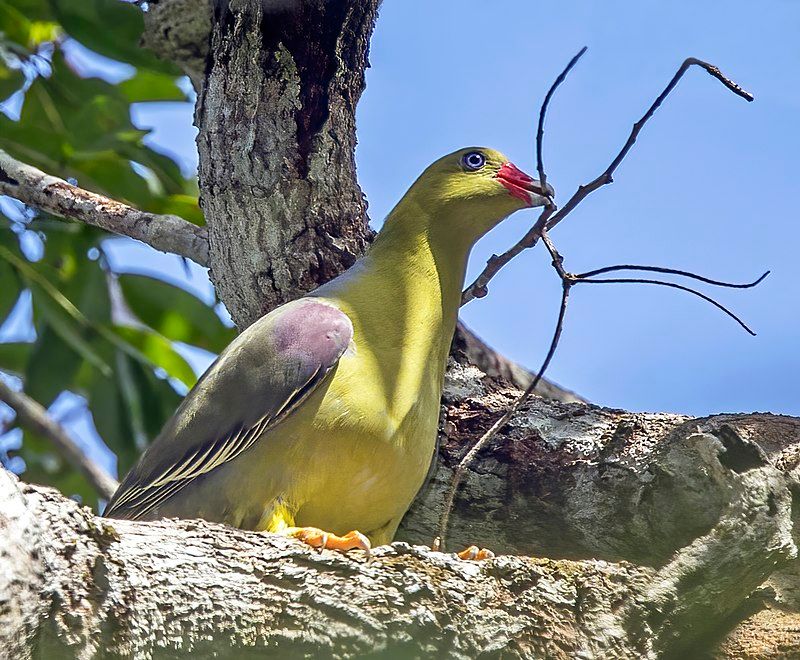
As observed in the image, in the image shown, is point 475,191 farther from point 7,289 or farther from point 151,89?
point 7,289

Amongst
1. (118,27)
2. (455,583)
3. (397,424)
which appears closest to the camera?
(455,583)

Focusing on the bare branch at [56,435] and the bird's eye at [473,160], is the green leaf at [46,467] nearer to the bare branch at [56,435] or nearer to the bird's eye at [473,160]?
the bare branch at [56,435]

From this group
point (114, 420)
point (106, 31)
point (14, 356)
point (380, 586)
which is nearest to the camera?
point (380, 586)

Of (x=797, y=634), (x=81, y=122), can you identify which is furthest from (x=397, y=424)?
(x=81, y=122)

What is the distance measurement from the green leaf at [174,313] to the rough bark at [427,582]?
2672 millimetres

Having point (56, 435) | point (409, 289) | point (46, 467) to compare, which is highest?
point (409, 289)

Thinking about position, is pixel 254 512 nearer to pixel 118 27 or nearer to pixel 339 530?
pixel 339 530

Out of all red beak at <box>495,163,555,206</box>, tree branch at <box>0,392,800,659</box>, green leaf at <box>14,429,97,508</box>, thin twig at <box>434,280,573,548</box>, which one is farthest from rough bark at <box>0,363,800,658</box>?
green leaf at <box>14,429,97,508</box>

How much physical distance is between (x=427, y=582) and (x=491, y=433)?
1.15 m

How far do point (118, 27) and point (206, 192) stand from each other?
1.23m

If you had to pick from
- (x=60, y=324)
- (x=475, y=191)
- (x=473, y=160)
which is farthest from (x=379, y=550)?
(x=60, y=324)

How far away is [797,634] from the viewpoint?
3.29 meters

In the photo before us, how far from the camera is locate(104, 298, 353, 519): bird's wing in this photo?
363cm

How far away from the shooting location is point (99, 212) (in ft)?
15.7
